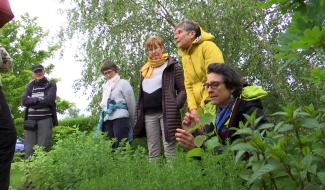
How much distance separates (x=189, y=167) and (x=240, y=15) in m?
6.57

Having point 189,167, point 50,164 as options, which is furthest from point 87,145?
point 189,167

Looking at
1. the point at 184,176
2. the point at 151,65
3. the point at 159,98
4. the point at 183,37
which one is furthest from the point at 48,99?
the point at 184,176

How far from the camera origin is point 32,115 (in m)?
8.01

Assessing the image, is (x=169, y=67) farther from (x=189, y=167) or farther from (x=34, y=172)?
(x=189, y=167)

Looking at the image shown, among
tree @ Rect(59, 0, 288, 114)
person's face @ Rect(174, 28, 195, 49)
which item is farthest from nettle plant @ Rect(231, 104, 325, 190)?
tree @ Rect(59, 0, 288, 114)

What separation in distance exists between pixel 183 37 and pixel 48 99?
352 centimetres

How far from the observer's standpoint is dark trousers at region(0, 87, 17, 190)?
3352 mm

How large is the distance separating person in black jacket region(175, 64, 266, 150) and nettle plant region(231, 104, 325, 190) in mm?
1020

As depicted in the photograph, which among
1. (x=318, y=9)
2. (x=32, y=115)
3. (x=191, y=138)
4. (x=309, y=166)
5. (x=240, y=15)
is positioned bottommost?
(x=309, y=166)

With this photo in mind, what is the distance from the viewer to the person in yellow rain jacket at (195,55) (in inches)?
198

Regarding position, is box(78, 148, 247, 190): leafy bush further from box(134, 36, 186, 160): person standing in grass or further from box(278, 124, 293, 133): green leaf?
box(134, 36, 186, 160): person standing in grass

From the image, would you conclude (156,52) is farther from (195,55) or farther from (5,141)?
(5,141)

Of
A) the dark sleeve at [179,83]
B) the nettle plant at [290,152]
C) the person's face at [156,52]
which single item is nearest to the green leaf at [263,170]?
the nettle plant at [290,152]

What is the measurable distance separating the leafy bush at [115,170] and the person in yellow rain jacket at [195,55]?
3.03 ft
